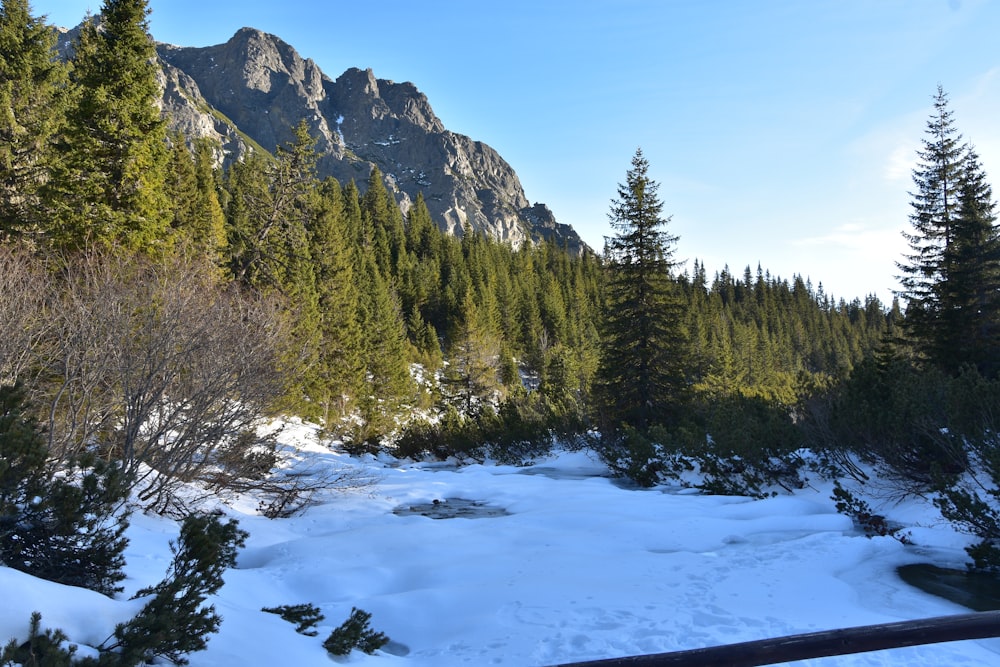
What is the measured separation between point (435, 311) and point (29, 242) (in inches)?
1839

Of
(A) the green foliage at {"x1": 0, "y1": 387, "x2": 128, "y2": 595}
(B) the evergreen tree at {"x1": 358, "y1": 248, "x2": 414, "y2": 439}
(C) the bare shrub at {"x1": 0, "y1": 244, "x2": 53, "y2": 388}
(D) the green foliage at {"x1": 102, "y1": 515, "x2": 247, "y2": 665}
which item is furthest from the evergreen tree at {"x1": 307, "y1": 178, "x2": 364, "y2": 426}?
(D) the green foliage at {"x1": 102, "y1": 515, "x2": 247, "y2": 665}

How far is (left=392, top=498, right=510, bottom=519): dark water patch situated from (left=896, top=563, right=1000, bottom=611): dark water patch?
7326mm

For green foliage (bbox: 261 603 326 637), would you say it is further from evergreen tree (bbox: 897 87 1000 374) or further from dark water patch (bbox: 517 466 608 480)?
evergreen tree (bbox: 897 87 1000 374)

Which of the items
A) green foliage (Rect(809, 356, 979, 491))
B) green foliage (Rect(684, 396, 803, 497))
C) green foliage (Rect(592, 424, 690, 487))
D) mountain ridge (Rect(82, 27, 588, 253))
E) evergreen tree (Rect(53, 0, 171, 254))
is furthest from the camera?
mountain ridge (Rect(82, 27, 588, 253))

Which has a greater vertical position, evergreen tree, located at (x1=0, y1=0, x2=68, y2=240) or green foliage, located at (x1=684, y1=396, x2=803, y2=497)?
evergreen tree, located at (x1=0, y1=0, x2=68, y2=240)

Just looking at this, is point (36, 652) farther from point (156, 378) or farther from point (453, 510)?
point (453, 510)

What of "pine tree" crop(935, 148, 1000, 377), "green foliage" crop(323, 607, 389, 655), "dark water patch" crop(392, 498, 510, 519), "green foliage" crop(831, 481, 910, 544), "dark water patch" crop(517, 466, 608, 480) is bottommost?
"dark water patch" crop(517, 466, 608, 480)

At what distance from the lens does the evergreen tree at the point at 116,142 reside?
54.8ft

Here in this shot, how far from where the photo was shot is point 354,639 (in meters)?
4.74

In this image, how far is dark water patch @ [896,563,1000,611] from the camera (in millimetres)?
6789

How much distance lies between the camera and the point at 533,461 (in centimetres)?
2323

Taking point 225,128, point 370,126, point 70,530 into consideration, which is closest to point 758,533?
point 70,530

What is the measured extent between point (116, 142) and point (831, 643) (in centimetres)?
2247

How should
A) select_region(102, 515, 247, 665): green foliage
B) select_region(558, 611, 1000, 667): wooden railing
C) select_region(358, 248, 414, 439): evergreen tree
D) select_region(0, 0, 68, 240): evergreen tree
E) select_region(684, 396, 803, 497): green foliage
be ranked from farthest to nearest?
select_region(358, 248, 414, 439): evergreen tree
select_region(0, 0, 68, 240): evergreen tree
select_region(684, 396, 803, 497): green foliage
select_region(102, 515, 247, 665): green foliage
select_region(558, 611, 1000, 667): wooden railing
